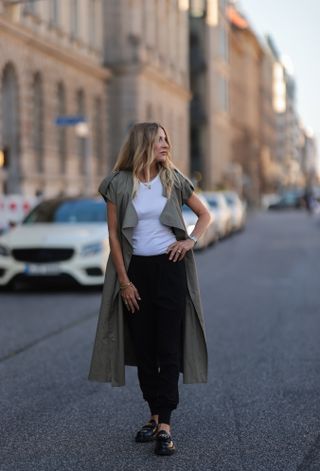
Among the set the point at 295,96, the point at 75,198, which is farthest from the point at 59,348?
the point at 295,96

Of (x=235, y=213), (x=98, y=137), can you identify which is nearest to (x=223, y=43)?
(x=98, y=137)

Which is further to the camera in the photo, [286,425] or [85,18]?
[85,18]

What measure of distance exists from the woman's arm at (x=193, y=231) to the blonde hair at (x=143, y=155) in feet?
0.72

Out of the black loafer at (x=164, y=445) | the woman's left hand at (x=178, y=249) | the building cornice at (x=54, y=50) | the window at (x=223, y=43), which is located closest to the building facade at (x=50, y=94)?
the building cornice at (x=54, y=50)

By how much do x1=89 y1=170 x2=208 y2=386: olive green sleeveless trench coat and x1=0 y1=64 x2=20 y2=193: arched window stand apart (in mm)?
29677

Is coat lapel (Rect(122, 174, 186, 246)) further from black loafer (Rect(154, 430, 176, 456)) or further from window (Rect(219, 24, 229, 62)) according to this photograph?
window (Rect(219, 24, 229, 62))

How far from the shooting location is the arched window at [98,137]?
44594mm

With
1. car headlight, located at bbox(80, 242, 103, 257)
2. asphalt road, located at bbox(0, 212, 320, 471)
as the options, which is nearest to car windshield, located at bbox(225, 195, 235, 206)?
car headlight, located at bbox(80, 242, 103, 257)

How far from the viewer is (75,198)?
1533 centimetres

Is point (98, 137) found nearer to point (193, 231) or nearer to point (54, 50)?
point (54, 50)

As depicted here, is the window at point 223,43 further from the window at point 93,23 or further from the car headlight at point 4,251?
the car headlight at point 4,251

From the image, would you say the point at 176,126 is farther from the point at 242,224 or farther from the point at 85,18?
the point at 242,224

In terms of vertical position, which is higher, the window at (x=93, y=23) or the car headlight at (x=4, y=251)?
the window at (x=93, y=23)

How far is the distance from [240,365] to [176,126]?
51.8m
